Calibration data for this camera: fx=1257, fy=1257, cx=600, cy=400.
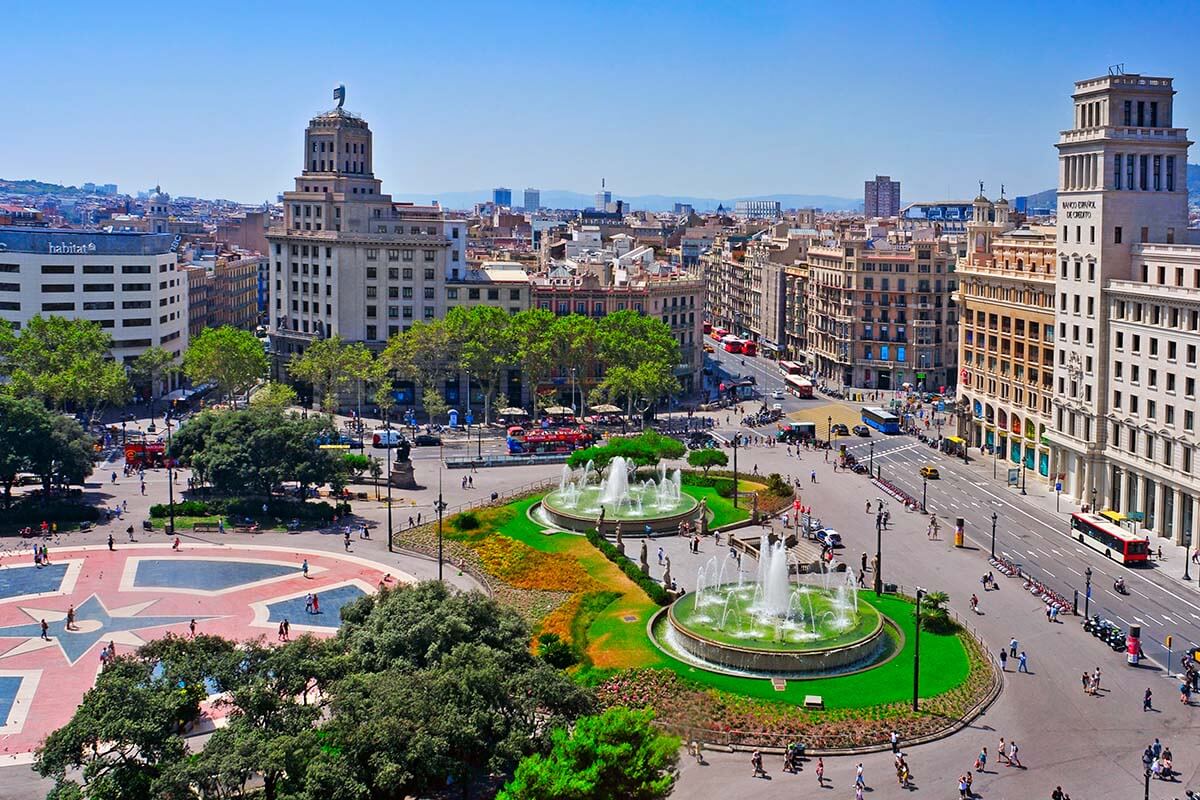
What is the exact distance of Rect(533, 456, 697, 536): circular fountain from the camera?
84.8 meters

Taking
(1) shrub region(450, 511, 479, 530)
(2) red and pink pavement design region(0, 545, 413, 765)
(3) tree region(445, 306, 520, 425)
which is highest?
(3) tree region(445, 306, 520, 425)

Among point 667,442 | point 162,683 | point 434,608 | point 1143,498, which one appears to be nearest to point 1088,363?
point 1143,498

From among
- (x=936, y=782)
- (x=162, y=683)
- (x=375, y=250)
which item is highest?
(x=375, y=250)

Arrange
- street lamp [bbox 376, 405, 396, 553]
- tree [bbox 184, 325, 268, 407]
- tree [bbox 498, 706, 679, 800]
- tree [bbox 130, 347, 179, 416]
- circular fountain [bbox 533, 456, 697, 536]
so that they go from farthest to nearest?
1. tree [bbox 130, 347, 179, 416]
2. tree [bbox 184, 325, 268, 407]
3. circular fountain [bbox 533, 456, 697, 536]
4. street lamp [bbox 376, 405, 396, 553]
5. tree [bbox 498, 706, 679, 800]

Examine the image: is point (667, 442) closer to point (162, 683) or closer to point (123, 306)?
point (162, 683)

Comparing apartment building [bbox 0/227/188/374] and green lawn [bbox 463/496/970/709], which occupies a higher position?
apartment building [bbox 0/227/188/374]

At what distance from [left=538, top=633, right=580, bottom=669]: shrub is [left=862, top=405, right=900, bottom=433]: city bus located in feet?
248

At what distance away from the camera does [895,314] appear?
151125 millimetres

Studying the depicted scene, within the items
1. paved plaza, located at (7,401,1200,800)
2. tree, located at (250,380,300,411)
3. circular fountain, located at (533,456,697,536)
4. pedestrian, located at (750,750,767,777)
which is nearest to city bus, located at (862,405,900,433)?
paved plaza, located at (7,401,1200,800)

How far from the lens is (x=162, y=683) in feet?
143

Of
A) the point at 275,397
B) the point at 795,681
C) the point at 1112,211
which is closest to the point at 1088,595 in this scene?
the point at 795,681

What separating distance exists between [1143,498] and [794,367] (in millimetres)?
80776

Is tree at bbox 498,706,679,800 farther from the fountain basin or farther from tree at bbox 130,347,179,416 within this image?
tree at bbox 130,347,179,416

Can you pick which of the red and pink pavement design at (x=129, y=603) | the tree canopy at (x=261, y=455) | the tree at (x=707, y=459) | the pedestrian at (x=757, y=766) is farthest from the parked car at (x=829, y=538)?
the tree canopy at (x=261, y=455)
